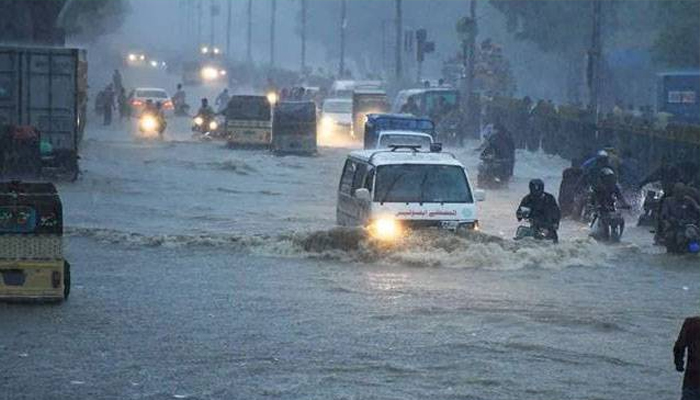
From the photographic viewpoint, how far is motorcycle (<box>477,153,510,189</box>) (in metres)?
39.7

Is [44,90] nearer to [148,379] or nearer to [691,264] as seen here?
[691,264]

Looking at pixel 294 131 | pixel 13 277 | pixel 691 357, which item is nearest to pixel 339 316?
pixel 13 277

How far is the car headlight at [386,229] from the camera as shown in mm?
22531

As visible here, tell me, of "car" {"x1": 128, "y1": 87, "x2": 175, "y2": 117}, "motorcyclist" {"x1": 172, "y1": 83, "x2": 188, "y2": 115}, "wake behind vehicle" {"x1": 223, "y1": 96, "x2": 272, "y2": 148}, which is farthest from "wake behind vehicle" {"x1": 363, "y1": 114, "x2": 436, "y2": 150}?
"motorcyclist" {"x1": 172, "y1": 83, "x2": 188, "y2": 115}

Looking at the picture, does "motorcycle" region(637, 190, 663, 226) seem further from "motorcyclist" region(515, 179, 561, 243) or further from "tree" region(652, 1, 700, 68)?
"tree" region(652, 1, 700, 68)

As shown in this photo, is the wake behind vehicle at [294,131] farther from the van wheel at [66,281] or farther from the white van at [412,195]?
the van wheel at [66,281]

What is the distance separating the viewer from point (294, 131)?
51.3 meters

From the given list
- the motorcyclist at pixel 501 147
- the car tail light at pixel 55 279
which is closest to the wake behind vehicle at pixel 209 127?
the motorcyclist at pixel 501 147

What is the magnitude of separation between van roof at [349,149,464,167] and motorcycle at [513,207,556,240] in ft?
3.61

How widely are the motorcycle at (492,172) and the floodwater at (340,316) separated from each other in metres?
8.80

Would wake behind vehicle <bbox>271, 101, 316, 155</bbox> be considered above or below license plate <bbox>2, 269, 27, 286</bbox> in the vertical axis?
above

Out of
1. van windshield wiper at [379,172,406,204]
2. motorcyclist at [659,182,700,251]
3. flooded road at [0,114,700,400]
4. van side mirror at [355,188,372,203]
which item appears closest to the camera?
flooded road at [0,114,700,400]

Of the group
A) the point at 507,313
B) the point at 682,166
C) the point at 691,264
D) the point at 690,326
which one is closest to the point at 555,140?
the point at 682,166

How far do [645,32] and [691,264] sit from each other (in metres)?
73.3
